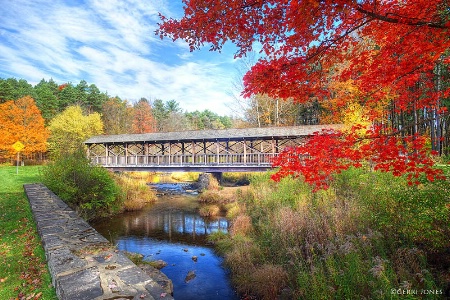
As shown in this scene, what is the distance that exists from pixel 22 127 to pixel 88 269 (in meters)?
31.5

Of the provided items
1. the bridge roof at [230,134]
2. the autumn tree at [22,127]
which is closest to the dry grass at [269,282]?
the bridge roof at [230,134]

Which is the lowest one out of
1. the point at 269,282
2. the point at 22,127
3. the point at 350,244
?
the point at 269,282

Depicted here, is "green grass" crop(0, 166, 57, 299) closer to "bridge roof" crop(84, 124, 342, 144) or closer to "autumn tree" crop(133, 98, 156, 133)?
"bridge roof" crop(84, 124, 342, 144)

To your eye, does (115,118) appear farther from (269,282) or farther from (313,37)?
(313,37)

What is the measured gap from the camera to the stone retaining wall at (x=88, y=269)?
2.80 metres

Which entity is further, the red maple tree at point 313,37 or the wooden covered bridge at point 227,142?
the wooden covered bridge at point 227,142

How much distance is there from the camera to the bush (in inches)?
420

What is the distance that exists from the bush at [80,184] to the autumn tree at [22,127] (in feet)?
66.9

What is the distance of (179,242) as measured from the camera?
9.35m

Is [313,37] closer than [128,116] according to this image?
Yes

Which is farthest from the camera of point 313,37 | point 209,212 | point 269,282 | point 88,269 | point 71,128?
point 71,128

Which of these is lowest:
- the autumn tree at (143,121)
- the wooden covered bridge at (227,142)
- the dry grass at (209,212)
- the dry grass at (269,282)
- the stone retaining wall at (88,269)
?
the dry grass at (209,212)

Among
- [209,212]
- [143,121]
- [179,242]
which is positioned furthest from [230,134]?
[143,121]

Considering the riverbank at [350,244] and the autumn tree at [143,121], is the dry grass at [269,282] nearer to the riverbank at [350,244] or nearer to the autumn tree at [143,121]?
the riverbank at [350,244]
